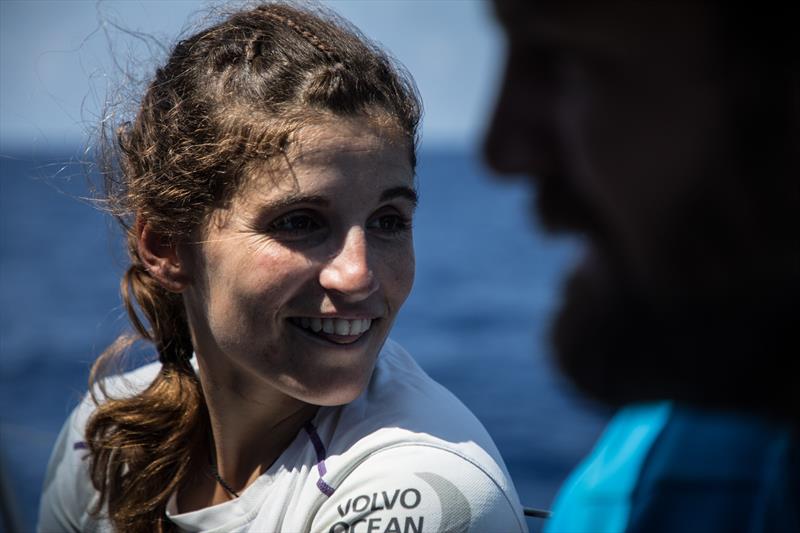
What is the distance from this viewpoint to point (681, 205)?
721mm

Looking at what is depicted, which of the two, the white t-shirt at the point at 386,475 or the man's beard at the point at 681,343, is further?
the white t-shirt at the point at 386,475

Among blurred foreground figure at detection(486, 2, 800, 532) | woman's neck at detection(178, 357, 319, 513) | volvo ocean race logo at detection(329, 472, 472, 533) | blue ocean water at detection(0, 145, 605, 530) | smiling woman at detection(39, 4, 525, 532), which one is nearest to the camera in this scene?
blurred foreground figure at detection(486, 2, 800, 532)

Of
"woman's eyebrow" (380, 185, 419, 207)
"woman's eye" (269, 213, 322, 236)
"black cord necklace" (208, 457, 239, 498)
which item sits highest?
"woman's eyebrow" (380, 185, 419, 207)

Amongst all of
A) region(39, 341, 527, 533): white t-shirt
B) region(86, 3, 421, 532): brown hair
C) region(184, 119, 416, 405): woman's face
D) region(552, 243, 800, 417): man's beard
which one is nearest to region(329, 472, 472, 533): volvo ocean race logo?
region(39, 341, 527, 533): white t-shirt

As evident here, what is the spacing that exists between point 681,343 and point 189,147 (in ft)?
3.98

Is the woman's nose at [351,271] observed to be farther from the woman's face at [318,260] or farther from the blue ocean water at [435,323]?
the blue ocean water at [435,323]

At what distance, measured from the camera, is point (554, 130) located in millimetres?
793

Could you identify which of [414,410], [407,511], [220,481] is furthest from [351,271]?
[220,481]

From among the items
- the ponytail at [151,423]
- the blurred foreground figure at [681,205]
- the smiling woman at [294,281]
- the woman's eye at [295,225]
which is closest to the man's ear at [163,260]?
the smiling woman at [294,281]

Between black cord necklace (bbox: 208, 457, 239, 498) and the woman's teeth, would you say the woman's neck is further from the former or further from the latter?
the woman's teeth

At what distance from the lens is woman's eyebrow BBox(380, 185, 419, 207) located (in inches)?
64.7

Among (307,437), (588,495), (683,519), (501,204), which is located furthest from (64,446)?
(501,204)

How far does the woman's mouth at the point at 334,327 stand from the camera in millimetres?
1621

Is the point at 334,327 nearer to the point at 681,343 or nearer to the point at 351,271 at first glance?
the point at 351,271
